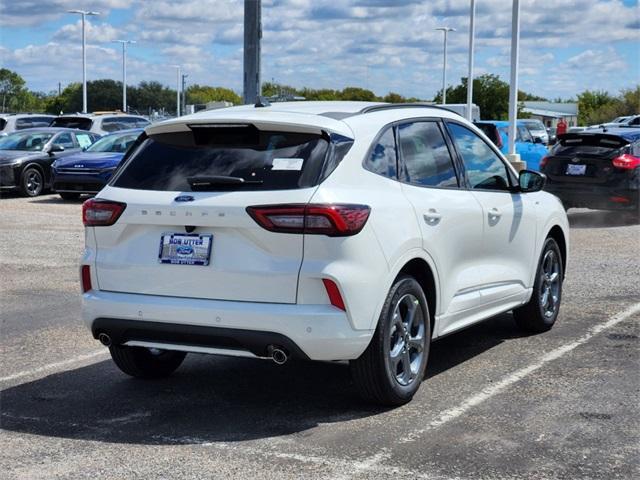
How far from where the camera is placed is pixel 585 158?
17172 mm

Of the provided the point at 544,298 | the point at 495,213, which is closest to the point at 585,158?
the point at 544,298

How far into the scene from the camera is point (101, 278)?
6.00m

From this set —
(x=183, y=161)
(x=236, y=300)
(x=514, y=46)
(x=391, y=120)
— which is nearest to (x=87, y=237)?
(x=183, y=161)

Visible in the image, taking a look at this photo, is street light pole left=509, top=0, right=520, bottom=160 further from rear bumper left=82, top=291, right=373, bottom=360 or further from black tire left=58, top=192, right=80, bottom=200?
rear bumper left=82, top=291, right=373, bottom=360

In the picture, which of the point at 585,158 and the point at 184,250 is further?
the point at 585,158

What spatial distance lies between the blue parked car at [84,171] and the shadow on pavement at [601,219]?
9206 millimetres

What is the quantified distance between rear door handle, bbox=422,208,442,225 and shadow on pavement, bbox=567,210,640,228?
11.3 meters

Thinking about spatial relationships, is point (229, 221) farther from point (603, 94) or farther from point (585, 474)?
point (603, 94)

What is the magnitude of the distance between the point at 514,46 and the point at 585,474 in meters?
21.4

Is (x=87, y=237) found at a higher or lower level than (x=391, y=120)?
lower

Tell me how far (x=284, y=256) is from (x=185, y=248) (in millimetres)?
594

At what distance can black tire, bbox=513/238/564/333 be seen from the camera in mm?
8156

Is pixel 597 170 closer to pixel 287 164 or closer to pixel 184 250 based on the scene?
pixel 287 164

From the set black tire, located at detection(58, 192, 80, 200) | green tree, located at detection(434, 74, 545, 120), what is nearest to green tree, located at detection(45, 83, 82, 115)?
green tree, located at detection(434, 74, 545, 120)
